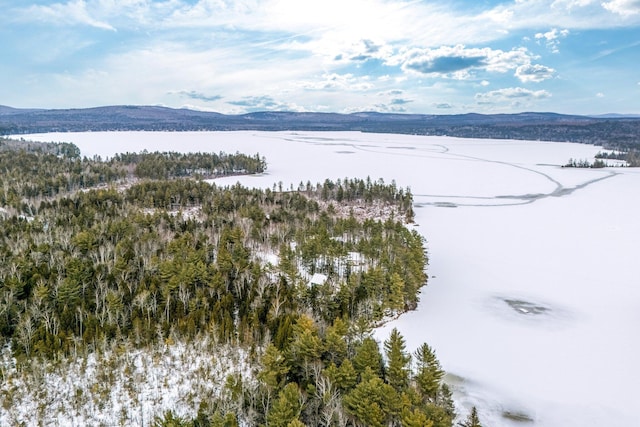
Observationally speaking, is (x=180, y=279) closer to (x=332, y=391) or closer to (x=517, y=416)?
(x=332, y=391)

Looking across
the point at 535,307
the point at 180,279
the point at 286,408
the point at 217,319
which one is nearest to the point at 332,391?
the point at 286,408

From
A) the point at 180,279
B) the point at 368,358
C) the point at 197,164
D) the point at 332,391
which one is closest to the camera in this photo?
the point at 332,391

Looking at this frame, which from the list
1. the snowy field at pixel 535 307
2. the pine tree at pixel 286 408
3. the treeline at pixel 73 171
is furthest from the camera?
the treeline at pixel 73 171

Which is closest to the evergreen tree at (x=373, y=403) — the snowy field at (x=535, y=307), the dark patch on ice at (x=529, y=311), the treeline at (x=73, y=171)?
the snowy field at (x=535, y=307)

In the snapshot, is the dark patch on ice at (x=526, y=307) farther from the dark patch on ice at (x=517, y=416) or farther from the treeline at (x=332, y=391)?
the treeline at (x=332, y=391)

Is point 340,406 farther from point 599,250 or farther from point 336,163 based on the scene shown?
point 336,163

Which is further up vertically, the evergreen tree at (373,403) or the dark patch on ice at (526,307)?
the evergreen tree at (373,403)

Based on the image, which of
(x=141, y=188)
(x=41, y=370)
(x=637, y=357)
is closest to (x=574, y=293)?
(x=637, y=357)
